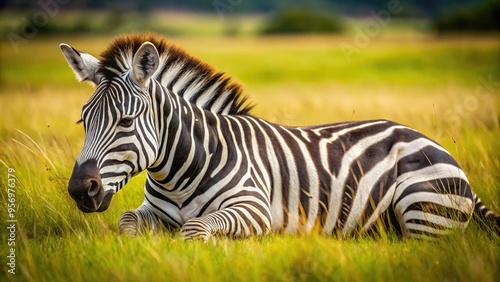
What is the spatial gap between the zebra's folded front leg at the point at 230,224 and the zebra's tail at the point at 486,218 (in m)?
2.27

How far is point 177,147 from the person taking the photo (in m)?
6.39

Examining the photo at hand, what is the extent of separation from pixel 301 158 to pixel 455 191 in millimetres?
1594

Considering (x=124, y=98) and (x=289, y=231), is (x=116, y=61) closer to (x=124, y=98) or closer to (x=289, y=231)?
(x=124, y=98)

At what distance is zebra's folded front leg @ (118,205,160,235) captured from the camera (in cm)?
625

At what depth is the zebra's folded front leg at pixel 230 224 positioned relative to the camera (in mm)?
5852

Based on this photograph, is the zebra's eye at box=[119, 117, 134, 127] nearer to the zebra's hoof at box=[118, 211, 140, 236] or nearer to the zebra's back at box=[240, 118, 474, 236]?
the zebra's hoof at box=[118, 211, 140, 236]

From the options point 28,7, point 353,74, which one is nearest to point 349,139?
point 353,74

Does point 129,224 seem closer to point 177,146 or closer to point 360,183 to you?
point 177,146

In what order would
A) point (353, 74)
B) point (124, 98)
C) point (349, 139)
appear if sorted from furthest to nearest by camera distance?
1. point (353, 74)
2. point (349, 139)
3. point (124, 98)

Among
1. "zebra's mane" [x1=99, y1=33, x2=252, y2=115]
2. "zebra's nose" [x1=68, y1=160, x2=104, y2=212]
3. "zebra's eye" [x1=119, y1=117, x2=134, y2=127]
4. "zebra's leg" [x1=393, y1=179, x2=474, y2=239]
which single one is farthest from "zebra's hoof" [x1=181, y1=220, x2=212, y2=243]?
"zebra's leg" [x1=393, y1=179, x2=474, y2=239]

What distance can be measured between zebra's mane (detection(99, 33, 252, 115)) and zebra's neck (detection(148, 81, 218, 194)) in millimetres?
318

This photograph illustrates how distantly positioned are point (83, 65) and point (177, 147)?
1.14 meters

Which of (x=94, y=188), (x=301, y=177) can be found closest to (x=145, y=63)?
(x=94, y=188)

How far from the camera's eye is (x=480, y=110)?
17.1 metres
